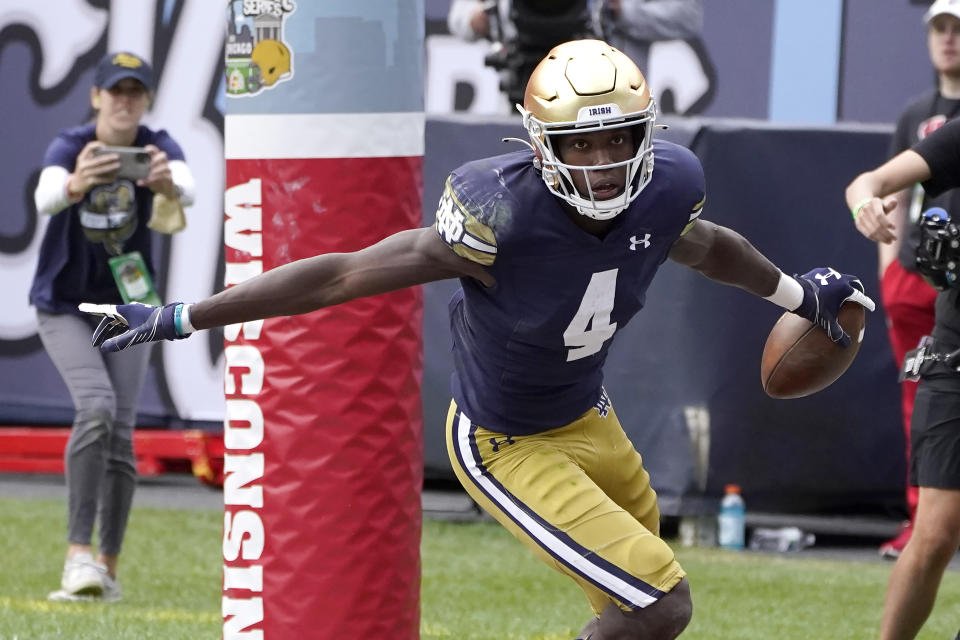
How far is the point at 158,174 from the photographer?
6.39 metres

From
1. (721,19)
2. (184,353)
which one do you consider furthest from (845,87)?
(184,353)

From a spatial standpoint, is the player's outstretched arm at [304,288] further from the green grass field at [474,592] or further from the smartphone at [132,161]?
the smartphone at [132,161]

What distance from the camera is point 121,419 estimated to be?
21.0 feet

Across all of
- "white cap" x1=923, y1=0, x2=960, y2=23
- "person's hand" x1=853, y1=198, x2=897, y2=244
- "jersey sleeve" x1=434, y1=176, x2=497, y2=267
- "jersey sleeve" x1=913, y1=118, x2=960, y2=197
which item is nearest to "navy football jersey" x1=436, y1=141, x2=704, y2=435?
"jersey sleeve" x1=434, y1=176, x2=497, y2=267

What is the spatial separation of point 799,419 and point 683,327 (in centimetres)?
Answer: 70

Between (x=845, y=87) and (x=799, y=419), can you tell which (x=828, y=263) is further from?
(x=845, y=87)

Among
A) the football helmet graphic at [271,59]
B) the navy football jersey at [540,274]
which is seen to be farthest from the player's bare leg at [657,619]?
the football helmet graphic at [271,59]

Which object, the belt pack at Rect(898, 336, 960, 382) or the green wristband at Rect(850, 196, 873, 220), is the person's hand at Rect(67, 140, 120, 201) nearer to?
the green wristband at Rect(850, 196, 873, 220)

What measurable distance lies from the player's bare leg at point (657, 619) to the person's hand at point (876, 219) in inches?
47.9

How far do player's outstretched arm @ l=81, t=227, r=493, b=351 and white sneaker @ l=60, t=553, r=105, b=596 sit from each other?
2347 millimetres

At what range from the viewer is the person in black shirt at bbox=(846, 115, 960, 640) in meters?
4.70

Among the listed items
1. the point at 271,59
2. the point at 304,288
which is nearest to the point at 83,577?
the point at 271,59

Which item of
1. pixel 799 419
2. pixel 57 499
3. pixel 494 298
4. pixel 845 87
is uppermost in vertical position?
pixel 845 87

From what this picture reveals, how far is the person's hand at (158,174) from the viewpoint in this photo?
6391 mm
